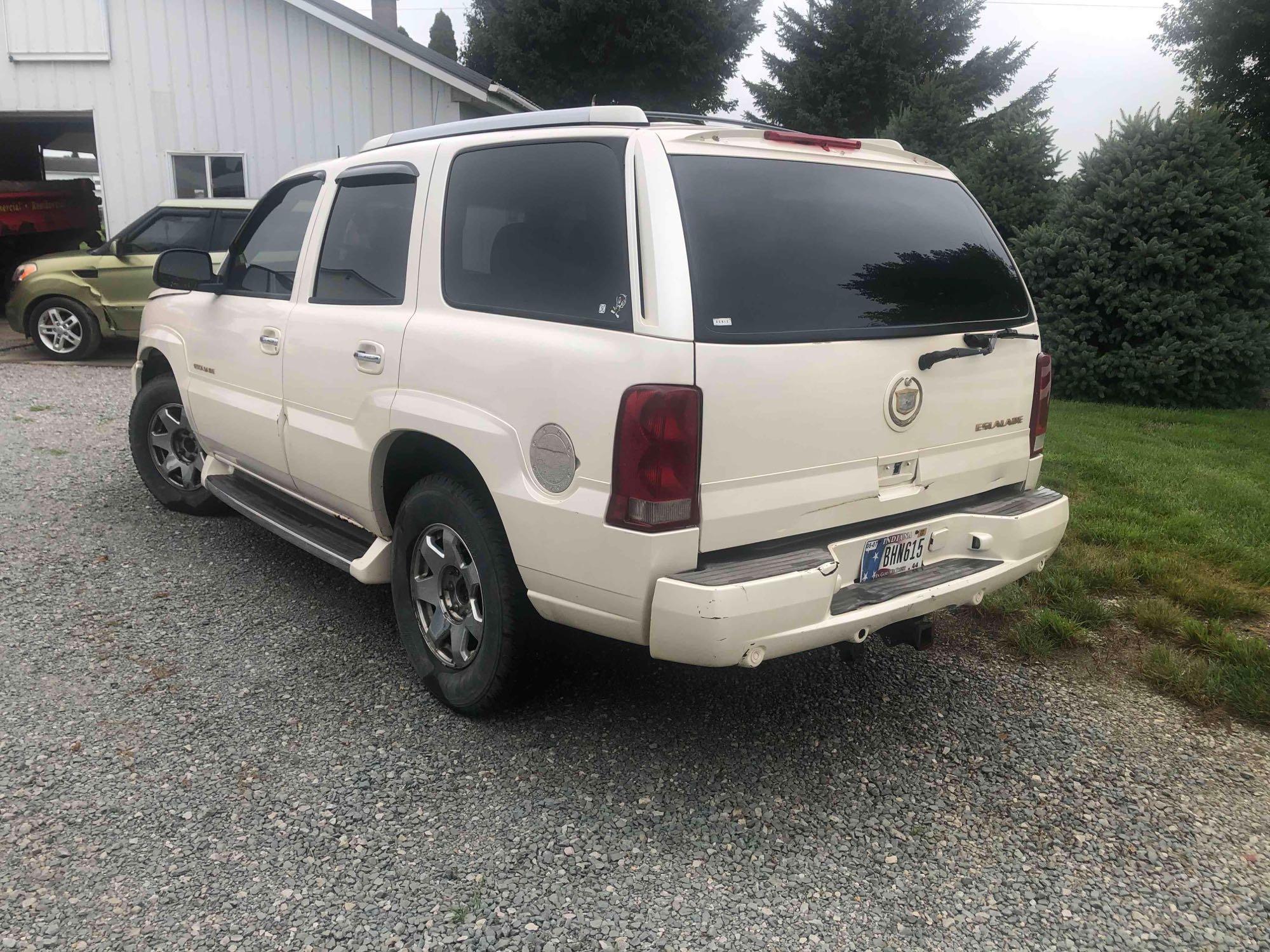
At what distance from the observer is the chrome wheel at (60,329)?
467 inches

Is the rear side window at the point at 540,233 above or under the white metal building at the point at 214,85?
under

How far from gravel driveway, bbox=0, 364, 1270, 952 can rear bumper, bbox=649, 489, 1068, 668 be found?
572 millimetres

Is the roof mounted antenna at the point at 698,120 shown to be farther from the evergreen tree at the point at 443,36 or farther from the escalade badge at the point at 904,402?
the evergreen tree at the point at 443,36

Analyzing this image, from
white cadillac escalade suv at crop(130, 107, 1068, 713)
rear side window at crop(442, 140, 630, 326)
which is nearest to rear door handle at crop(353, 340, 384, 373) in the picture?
white cadillac escalade suv at crop(130, 107, 1068, 713)

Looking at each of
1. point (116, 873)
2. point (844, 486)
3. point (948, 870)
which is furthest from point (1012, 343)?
point (116, 873)

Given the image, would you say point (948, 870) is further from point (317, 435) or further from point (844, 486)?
point (317, 435)

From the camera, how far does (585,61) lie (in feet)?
96.7

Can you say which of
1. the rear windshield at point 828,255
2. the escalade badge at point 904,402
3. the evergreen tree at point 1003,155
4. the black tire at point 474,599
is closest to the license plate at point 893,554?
the escalade badge at point 904,402

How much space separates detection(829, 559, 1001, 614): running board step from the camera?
2.97m

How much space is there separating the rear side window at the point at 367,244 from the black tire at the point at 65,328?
9.39 meters

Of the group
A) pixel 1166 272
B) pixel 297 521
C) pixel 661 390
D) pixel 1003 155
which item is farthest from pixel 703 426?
pixel 1003 155

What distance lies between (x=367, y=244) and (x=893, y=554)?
233 centimetres

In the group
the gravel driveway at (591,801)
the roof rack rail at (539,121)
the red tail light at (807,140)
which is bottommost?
the gravel driveway at (591,801)

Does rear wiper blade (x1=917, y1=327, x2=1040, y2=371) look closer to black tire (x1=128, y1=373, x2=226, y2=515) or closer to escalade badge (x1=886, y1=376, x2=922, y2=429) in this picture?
escalade badge (x1=886, y1=376, x2=922, y2=429)
